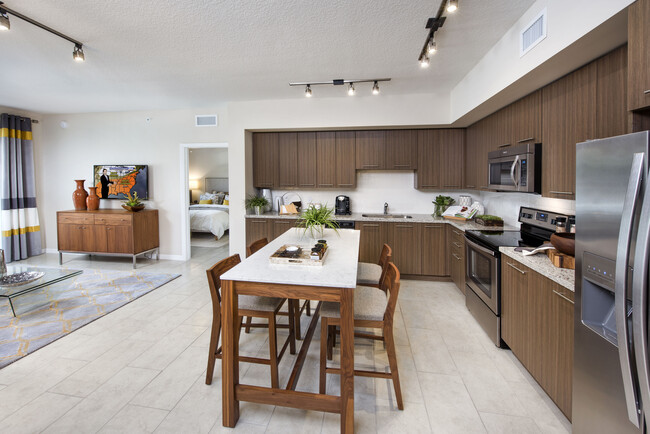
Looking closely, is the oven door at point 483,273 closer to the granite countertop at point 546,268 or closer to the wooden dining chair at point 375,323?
the granite countertop at point 546,268

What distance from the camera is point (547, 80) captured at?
7.72 feet

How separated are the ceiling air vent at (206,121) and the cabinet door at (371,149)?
2510 mm

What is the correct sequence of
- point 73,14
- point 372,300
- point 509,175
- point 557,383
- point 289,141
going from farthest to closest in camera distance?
point 289,141 < point 509,175 < point 73,14 < point 372,300 < point 557,383

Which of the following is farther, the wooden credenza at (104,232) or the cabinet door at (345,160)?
the wooden credenza at (104,232)

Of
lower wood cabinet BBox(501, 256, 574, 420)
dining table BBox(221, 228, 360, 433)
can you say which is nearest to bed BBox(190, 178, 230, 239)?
dining table BBox(221, 228, 360, 433)

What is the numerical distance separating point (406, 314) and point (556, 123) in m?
2.19

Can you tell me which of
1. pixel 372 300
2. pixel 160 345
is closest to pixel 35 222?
pixel 160 345

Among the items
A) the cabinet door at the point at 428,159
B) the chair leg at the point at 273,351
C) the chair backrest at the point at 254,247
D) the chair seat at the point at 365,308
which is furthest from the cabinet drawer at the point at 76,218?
the cabinet door at the point at 428,159

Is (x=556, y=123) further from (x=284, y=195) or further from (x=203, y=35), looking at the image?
(x=284, y=195)

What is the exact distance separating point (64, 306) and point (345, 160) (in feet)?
13.1

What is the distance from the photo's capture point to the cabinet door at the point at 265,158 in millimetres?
4871

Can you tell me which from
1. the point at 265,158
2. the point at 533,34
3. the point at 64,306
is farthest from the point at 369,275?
the point at 64,306

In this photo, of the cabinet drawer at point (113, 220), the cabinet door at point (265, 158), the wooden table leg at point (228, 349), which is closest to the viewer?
the wooden table leg at point (228, 349)

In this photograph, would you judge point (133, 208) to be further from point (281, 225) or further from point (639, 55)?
point (639, 55)
